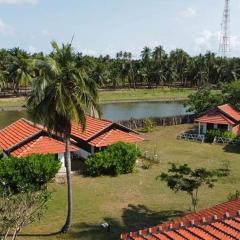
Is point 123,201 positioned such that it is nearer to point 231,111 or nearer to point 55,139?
point 55,139

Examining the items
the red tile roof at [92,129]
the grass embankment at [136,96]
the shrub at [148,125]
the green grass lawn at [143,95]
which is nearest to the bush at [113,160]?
the red tile roof at [92,129]

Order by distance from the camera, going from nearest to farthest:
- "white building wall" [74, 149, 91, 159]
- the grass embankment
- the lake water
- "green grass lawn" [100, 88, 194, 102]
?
"white building wall" [74, 149, 91, 159] < the lake water < the grass embankment < "green grass lawn" [100, 88, 194, 102]

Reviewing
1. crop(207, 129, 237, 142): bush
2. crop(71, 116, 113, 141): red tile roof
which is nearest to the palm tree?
crop(71, 116, 113, 141): red tile roof

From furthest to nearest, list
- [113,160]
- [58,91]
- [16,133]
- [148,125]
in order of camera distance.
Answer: [148,125], [16,133], [113,160], [58,91]

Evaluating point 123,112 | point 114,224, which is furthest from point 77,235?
point 123,112

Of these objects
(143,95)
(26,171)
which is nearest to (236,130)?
(26,171)

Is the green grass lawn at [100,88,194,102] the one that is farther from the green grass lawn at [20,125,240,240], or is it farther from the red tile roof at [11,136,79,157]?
the red tile roof at [11,136,79,157]

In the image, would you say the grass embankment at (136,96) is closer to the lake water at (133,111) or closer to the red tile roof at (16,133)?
the lake water at (133,111)
